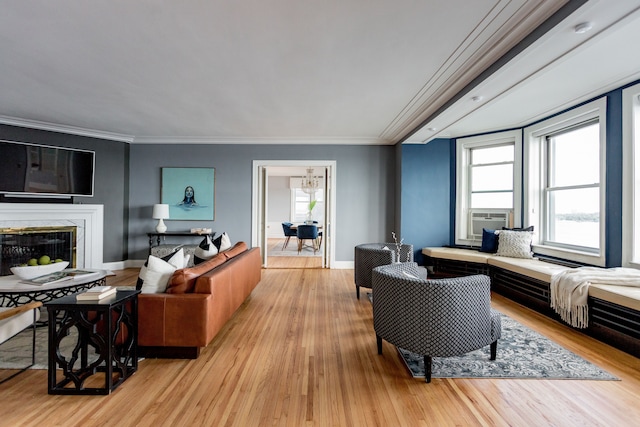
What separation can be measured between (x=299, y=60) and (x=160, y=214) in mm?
4150

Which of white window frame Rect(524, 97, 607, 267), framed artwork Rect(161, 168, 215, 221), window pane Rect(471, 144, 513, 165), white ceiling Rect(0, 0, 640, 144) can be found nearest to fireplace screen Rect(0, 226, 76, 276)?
framed artwork Rect(161, 168, 215, 221)

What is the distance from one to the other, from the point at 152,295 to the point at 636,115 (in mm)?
4927

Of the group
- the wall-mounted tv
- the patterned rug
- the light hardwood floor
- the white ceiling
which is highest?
the white ceiling

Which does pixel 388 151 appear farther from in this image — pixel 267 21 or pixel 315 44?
pixel 267 21

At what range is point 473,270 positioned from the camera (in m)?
4.74

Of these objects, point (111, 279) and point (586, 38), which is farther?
point (111, 279)

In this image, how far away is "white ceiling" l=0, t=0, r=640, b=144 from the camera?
83.7 inches

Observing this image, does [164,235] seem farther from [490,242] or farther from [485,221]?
[485,221]

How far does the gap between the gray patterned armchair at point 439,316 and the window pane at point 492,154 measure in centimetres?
373

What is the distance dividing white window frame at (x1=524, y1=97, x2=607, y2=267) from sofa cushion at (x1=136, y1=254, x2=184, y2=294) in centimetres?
461

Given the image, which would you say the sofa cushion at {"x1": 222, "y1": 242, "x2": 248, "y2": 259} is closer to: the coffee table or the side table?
the side table

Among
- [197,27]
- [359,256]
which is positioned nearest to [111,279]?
[359,256]

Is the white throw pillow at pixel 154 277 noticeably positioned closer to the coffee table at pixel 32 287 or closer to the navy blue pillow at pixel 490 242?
the coffee table at pixel 32 287

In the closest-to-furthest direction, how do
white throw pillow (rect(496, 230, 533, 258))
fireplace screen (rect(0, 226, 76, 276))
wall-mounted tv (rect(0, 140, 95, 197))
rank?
white throw pillow (rect(496, 230, 533, 258))
fireplace screen (rect(0, 226, 76, 276))
wall-mounted tv (rect(0, 140, 95, 197))
